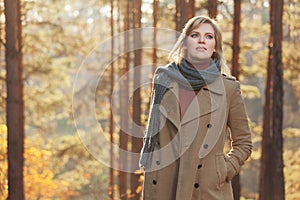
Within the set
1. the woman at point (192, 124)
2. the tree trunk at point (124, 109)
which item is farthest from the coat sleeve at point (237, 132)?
the tree trunk at point (124, 109)

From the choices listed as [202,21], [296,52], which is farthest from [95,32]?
[202,21]

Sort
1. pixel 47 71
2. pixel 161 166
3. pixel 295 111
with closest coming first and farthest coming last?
1. pixel 161 166
2. pixel 47 71
3. pixel 295 111

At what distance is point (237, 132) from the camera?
436cm

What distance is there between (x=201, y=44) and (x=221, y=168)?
0.83m

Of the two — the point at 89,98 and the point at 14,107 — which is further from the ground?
the point at 14,107

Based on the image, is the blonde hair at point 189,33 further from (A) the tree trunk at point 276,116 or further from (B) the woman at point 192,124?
(A) the tree trunk at point 276,116

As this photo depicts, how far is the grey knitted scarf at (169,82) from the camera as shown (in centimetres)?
418

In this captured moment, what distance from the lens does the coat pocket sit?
13.8ft

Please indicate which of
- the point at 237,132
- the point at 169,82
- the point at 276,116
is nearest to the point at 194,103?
the point at 169,82

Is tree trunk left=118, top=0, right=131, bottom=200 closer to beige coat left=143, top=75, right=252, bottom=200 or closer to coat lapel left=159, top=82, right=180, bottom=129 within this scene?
beige coat left=143, top=75, right=252, bottom=200

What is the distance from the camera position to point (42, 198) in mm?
21734

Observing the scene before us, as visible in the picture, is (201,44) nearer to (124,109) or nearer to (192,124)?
(192,124)

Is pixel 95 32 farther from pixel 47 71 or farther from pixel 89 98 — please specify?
pixel 47 71

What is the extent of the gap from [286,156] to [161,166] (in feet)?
61.8
